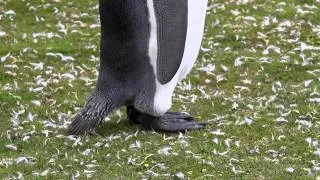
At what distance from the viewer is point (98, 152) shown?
4.91 metres

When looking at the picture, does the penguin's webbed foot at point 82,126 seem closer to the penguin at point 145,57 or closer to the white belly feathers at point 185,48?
the penguin at point 145,57

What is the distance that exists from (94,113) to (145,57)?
54 centimetres

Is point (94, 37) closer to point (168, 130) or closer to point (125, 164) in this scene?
point (168, 130)

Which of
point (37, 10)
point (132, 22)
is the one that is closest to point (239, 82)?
point (132, 22)

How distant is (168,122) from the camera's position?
210 inches

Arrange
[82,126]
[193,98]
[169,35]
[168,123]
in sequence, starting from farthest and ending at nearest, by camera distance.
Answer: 1. [193,98]
2. [168,123]
3. [82,126]
4. [169,35]

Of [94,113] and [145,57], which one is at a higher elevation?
[145,57]

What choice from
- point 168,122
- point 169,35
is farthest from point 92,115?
point 169,35

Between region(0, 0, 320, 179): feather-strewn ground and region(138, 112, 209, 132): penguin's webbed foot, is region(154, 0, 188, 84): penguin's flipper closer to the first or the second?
region(138, 112, 209, 132): penguin's webbed foot

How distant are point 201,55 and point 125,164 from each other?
9.78 feet

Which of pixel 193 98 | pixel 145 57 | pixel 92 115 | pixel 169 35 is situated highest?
pixel 169 35

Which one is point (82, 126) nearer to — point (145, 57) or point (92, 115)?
point (92, 115)

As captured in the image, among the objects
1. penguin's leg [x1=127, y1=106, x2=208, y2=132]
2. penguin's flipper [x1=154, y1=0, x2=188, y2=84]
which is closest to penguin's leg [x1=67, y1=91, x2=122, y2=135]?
penguin's leg [x1=127, y1=106, x2=208, y2=132]

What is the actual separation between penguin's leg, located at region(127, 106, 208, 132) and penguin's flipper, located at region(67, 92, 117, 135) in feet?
0.81
